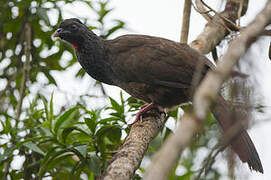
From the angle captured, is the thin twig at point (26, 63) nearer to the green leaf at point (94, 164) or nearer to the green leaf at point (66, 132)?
the green leaf at point (66, 132)

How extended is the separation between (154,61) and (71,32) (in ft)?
3.54

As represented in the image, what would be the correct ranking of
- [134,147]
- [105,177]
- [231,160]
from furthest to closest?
1. [134,147]
2. [105,177]
3. [231,160]

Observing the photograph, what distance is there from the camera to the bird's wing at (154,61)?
3.72m

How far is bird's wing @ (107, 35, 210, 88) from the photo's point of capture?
12.2 ft

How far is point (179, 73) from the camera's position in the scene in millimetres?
3707

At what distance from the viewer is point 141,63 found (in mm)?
3928

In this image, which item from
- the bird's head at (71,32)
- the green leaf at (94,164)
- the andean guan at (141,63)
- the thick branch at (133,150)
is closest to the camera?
the thick branch at (133,150)

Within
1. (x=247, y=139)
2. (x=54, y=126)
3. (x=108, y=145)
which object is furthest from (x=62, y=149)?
(x=247, y=139)

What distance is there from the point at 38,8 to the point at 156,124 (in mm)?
2153

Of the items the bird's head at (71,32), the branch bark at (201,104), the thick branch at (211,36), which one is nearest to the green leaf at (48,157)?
the bird's head at (71,32)

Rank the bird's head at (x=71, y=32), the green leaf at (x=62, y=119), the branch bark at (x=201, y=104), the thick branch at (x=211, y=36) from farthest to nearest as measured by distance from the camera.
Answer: the bird's head at (x=71, y=32) < the thick branch at (x=211, y=36) < the green leaf at (x=62, y=119) < the branch bark at (x=201, y=104)

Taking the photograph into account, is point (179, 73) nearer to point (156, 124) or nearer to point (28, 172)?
point (156, 124)

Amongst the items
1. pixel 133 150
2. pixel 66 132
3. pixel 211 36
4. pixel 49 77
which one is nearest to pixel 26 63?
pixel 49 77

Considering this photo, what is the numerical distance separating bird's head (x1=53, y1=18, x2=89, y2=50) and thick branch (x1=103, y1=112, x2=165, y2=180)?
49.7 inches
